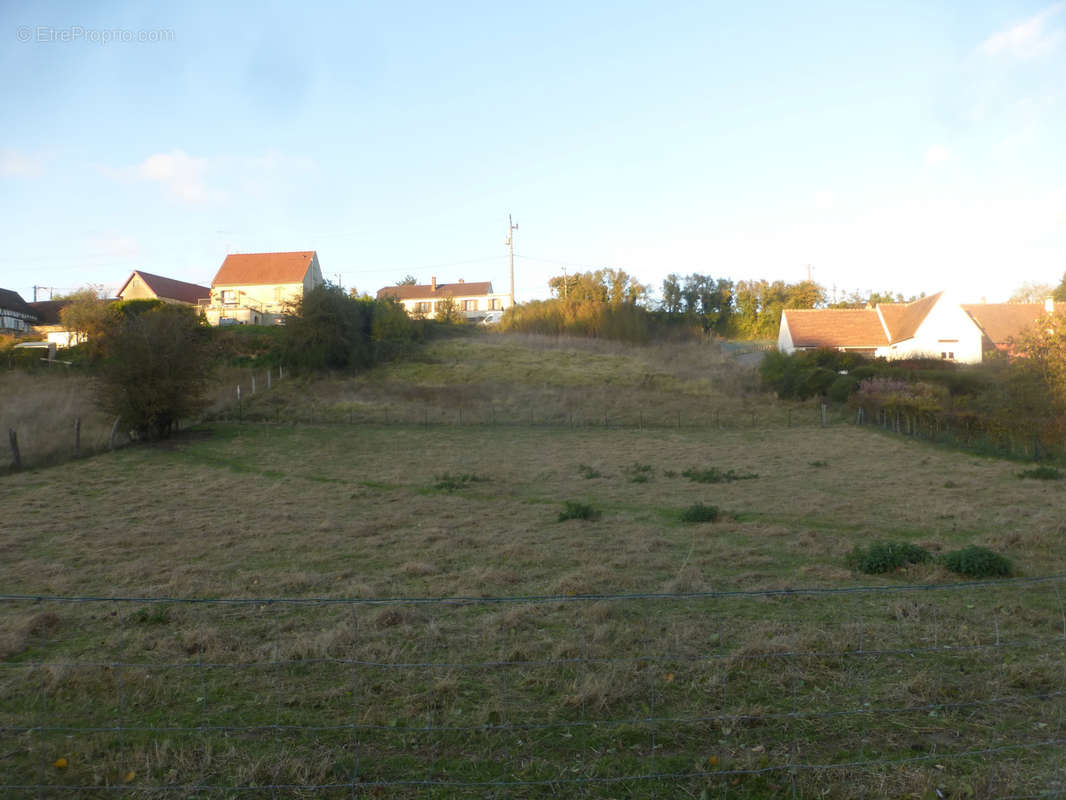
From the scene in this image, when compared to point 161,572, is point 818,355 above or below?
above

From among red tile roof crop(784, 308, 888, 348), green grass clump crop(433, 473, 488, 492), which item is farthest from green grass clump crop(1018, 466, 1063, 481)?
red tile roof crop(784, 308, 888, 348)

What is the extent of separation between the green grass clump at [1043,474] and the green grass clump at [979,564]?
29.9ft

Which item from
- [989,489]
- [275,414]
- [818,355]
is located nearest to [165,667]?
[989,489]

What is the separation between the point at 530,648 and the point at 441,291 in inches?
3080

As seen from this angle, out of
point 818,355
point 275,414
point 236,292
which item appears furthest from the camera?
point 236,292

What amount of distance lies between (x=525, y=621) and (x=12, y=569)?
7021 mm

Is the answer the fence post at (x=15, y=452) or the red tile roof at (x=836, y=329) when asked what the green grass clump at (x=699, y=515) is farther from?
the red tile roof at (x=836, y=329)

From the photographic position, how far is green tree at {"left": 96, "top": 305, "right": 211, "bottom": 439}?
23.6m

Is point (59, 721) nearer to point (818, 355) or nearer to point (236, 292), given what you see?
point (818, 355)

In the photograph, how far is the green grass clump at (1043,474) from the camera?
Answer: 15.1 m

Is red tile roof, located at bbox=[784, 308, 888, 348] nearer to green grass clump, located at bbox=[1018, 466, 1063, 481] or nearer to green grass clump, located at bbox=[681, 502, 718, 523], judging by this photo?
green grass clump, located at bbox=[1018, 466, 1063, 481]

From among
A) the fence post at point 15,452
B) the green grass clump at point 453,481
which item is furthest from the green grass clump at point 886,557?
the fence post at point 15,452

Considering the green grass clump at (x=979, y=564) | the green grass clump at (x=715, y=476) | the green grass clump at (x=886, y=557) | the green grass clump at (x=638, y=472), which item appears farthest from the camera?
the green grass clump at (x=638, y=472)

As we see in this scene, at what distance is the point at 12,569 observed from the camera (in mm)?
8734
